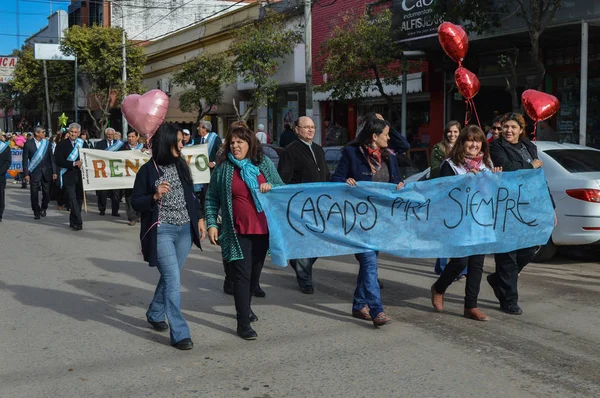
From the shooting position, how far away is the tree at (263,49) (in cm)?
2495

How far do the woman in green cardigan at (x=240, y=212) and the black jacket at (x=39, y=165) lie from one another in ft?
35.7

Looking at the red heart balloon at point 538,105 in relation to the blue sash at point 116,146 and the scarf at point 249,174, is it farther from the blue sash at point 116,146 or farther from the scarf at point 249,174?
the blue sash at point 116,146

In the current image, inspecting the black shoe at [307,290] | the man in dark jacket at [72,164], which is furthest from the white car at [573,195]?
the man in dark jacket at [72,164]

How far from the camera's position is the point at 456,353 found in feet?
17.9

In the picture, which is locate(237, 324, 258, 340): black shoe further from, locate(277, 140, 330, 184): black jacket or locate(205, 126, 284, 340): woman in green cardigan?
locate(277, 140, 330, 184): black jacket

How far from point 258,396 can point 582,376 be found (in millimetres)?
2210

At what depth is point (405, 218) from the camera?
6543mm

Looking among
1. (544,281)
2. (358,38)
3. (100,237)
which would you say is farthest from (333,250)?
(358,38)

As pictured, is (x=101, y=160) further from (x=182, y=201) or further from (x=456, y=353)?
(x=456, y=353)

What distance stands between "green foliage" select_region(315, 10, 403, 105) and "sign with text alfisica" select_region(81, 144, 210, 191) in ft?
23.1

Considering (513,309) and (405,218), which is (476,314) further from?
(405,218)

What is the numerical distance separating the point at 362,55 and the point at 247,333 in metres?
14.2

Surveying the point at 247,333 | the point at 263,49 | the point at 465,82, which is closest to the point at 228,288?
the point at 247,333

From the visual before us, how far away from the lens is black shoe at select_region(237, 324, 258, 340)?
5.86m
